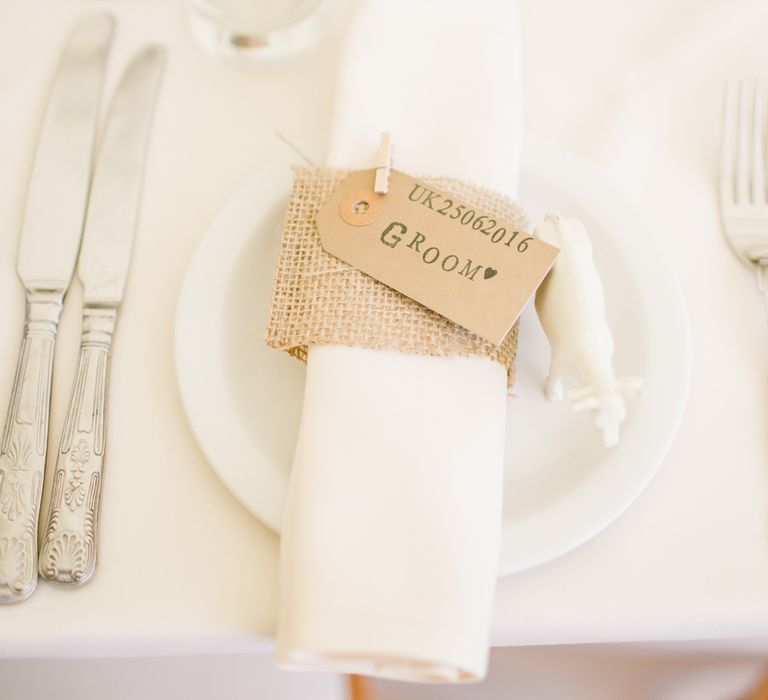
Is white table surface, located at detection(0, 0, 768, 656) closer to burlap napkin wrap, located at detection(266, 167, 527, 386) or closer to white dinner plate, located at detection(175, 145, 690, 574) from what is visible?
white dinner plate, located at detection(175, 145, 690, 574)

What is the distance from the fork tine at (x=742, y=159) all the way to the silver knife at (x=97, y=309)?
0.53 m

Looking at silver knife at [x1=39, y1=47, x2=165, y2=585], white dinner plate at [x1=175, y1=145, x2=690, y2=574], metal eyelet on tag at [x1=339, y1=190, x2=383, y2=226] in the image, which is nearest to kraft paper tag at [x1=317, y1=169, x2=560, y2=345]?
metal eyelet on tag at [x1=339, y1=190, x2=383, y2=226]

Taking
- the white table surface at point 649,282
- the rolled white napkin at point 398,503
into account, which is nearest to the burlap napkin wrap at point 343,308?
the rolled white napkin at point 398,503

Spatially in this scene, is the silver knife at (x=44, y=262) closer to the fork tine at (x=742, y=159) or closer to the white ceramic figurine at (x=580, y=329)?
the white ceramic figurine at (x=580, y=329)

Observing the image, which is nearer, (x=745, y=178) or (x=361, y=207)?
(x=361, y=207)

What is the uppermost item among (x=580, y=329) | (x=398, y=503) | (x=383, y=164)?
(x=383, y=164)

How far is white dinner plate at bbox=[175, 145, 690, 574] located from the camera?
0.46 m

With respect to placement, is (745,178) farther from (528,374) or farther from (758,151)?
(528,374)

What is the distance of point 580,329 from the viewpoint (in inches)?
16.6

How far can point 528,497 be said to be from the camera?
1.57 feet

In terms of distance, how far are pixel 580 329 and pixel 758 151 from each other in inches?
12.7

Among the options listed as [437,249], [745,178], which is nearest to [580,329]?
[437,249]

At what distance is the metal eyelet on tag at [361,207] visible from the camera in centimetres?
47

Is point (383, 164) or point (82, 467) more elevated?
point (383, 164)
